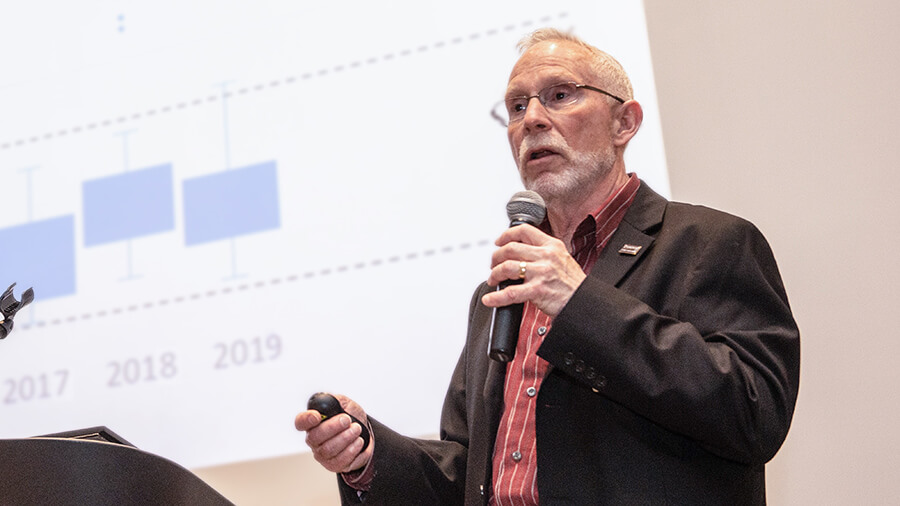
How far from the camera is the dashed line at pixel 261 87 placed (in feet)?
9.13

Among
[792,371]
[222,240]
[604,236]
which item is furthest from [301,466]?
[792,371]

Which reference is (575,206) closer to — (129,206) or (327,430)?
(327,430)

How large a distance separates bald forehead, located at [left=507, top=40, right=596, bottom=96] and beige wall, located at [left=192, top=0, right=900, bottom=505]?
2.25 ft

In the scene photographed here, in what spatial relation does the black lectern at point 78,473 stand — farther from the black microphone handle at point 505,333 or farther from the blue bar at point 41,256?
the blue bar at point 41,256

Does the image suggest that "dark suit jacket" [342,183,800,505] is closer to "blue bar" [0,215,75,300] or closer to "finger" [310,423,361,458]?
"finger" [310,423,361,458]

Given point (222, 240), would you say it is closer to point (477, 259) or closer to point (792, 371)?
point (477, 259)

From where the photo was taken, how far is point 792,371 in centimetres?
170

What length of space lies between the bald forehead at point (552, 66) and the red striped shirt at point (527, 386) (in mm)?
247

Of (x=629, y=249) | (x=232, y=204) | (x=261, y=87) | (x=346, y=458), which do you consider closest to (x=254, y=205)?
(x=232, y=204)

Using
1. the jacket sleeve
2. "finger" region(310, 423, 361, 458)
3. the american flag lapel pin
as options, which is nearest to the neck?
the american flag lapel pin

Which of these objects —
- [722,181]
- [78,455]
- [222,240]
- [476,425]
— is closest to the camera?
[78,455]

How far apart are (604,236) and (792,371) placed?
44 cm

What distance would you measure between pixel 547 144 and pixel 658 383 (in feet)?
2.14

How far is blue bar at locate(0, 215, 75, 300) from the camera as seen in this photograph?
301 centimetres
